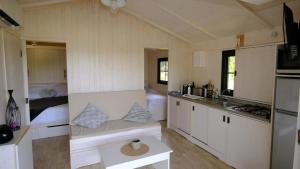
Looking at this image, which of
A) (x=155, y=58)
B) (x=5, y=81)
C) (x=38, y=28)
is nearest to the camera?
(x=5, y=81)

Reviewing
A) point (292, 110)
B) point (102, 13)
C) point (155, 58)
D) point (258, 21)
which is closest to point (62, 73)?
point (102, 13)

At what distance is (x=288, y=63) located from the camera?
1726 millimetres

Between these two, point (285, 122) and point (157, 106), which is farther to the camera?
point (157, 106)

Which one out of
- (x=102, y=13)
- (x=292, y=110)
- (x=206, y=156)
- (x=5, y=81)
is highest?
(x=102, y=13)

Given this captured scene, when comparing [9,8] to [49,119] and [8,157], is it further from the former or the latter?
[49,119]

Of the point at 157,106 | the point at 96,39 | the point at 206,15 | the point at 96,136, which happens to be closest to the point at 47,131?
the point at 96,136

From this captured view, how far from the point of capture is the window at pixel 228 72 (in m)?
3.08

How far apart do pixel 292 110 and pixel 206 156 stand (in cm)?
153

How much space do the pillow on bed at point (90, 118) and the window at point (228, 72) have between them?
234 centimetres

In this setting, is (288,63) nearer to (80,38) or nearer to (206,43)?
(206,43)

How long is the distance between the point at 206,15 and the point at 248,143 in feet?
6.59

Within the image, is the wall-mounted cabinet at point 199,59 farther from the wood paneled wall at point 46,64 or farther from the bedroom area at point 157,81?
the wood paneled wall at point 46,64

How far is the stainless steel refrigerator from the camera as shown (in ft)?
5.47

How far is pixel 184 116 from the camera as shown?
3.51m
